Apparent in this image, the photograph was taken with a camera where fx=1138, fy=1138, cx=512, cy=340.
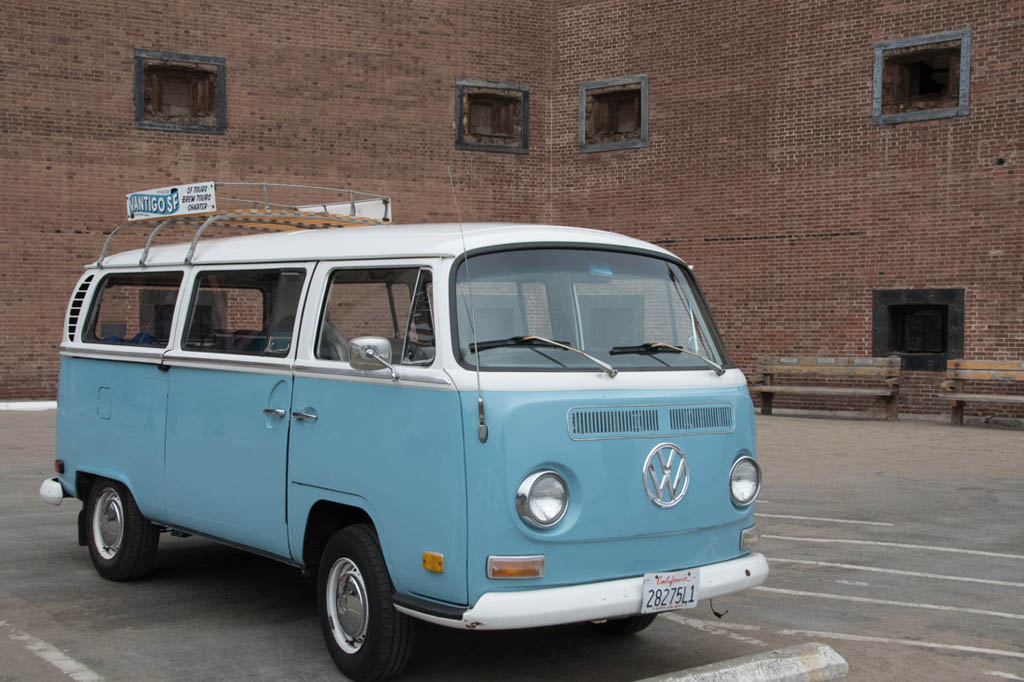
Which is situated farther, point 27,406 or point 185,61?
point 185,61

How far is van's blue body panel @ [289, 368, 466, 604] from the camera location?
4.69 metres

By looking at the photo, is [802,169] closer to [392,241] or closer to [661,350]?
[661,350]

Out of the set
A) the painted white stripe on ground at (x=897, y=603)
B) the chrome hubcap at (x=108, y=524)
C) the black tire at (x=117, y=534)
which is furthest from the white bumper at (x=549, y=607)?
the chrome hubcap at (x=108, y=524)

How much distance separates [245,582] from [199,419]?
4.67 feet

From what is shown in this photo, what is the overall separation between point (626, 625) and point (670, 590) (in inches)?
44.3

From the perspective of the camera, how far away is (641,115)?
21.2 m

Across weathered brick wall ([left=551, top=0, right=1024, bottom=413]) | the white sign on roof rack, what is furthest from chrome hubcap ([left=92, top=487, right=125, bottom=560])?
weathered brick wall ([left=551, top=0, right=1024, bottom=413])

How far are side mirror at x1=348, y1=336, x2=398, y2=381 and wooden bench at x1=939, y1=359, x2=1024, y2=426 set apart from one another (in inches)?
554

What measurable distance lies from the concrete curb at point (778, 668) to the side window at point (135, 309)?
11.9ft

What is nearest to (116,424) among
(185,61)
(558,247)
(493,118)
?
(558,247)

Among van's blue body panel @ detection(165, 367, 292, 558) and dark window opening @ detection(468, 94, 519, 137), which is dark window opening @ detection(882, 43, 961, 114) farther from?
→ van's blue body panel @ detection(165, 367, 292, 558)

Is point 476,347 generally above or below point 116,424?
above

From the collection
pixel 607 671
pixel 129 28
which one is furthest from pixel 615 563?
pixel 129 28

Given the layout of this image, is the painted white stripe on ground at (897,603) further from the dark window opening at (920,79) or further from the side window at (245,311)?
the dark window opening at (920,79)
